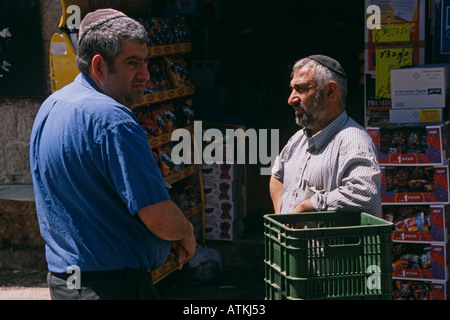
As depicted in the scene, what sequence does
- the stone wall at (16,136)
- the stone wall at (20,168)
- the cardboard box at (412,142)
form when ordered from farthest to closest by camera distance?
the stone wall at (16,136) < the stone wall at (20,168) < the cardboard box at (412,142)

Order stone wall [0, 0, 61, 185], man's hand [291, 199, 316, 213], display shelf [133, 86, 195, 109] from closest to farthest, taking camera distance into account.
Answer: man's hand [291, 199, 316, 213], display shelf [133, 86, 195, 109], stone wall [0, 0, 61, 185]

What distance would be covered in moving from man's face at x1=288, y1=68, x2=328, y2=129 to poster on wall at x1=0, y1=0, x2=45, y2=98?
398cm

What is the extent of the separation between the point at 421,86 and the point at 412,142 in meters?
0.47

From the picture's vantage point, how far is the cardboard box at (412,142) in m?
4.88

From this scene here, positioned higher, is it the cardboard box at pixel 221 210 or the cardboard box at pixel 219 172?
the cardboard box at pixel 219 172

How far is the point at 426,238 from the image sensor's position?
5.03 m

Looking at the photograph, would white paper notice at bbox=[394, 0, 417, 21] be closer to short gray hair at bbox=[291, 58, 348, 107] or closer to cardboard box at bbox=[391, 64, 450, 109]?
cardboard box at bbox=[391, 64, 450, 109]

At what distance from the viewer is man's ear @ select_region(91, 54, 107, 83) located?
2.60 meters

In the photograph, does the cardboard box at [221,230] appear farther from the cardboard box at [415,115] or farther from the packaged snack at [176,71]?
the cardboard box at [415,115]

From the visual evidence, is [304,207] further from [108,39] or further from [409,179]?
[409,179]

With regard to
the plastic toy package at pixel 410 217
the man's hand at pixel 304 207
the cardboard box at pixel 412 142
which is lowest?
the plastic toy package at pixel 410 217

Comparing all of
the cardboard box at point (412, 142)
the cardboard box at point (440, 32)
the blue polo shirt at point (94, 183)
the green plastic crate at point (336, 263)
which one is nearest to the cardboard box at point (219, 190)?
the cardboard box at point (412, 142)

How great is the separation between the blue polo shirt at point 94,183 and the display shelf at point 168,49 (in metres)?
2.83

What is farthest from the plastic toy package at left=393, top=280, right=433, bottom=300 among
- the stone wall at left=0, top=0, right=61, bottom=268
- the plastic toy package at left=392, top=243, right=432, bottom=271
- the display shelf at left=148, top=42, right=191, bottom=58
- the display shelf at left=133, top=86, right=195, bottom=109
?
the stone wall at left=0, top=0, right=61, bottom=268
